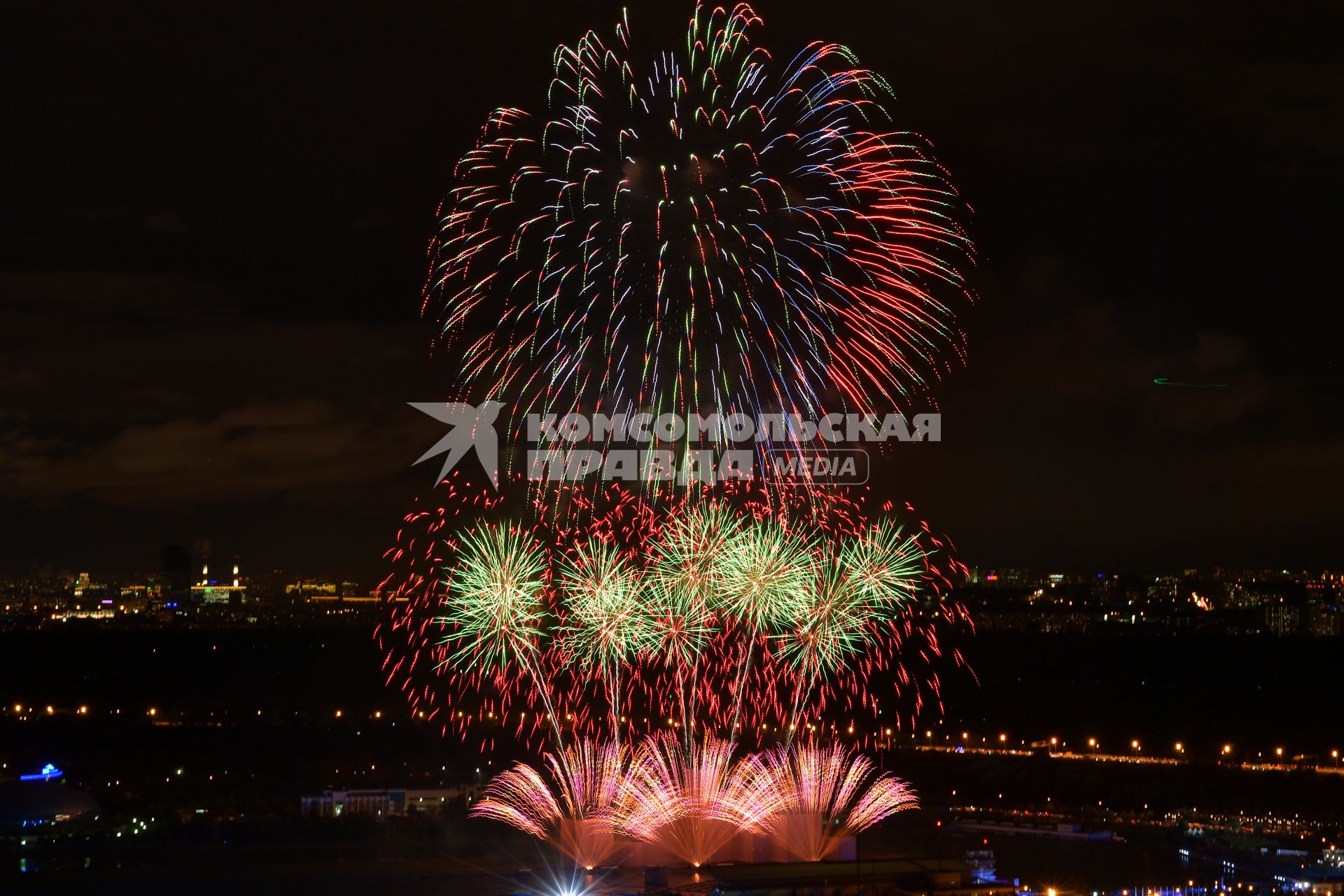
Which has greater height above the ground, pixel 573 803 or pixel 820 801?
pixel 820 801

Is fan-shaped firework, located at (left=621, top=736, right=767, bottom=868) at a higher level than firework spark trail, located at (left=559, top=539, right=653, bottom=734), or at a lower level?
lower

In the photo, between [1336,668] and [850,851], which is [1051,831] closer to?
[850,851]

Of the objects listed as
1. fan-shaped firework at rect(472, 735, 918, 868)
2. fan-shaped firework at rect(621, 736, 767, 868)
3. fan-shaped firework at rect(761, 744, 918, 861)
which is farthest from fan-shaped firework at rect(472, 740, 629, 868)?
fan-shaped firework at rect(761, 744, 918, 861)

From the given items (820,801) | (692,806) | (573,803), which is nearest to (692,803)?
(692,806)

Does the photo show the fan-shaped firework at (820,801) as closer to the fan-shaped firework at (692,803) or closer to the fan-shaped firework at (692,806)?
the fan-shaped firework at (692,806)

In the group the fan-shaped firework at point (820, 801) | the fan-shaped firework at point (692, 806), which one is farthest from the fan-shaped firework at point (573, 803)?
the fan-shaped firework at point (820, 801)

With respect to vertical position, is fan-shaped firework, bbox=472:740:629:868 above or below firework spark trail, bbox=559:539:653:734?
below

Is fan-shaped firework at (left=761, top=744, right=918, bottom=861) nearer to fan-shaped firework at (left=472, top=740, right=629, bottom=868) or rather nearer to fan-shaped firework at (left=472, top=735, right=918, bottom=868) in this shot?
fan-shaped firework at (left=472, top=735, right=918, bottom=868)

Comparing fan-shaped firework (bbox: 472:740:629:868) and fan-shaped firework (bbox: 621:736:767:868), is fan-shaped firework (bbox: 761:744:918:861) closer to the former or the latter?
fan-shaped firework (bbox: 621:736:767:868)

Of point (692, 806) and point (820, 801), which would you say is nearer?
point (692, 806)

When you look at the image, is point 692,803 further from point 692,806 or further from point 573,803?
point 573,803

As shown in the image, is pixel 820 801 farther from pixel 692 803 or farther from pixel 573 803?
pixel 573 803

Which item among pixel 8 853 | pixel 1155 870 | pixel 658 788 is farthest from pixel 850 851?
pixel 8 853
